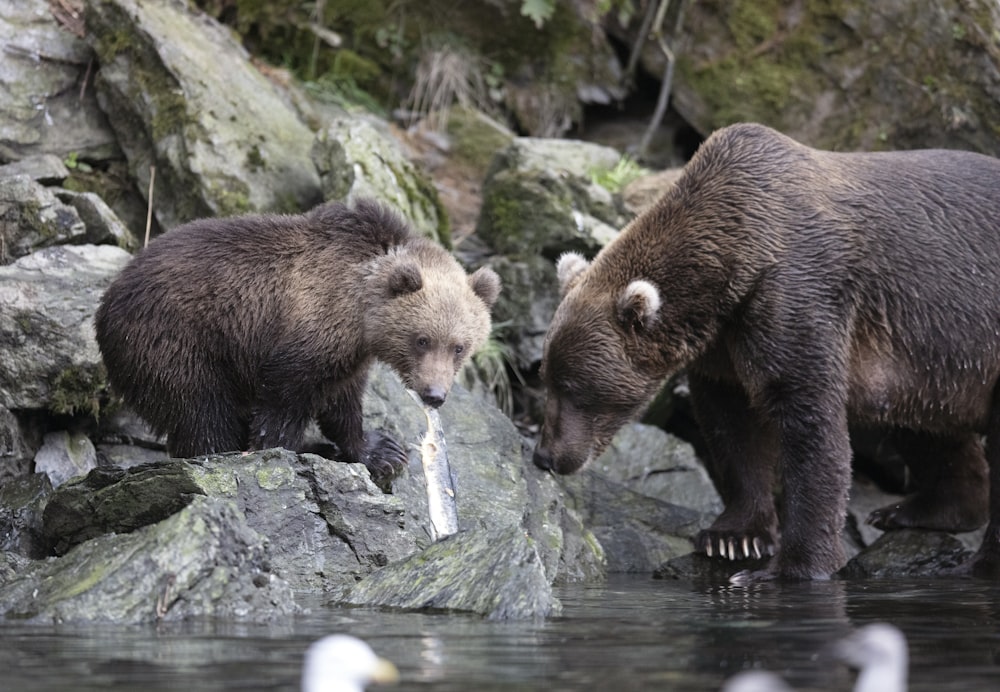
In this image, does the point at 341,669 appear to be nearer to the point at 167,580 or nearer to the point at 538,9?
the point at 167,580

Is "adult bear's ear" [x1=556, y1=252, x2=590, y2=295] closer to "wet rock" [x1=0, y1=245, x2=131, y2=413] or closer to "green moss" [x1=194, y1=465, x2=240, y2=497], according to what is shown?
"green moss" [x1=194, y1=465, x2=240, y2=497]

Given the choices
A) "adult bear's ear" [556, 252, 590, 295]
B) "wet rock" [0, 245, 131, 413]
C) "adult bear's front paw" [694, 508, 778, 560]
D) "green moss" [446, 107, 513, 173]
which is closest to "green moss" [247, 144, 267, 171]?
"wet rock" [0, 245, 131, 413]

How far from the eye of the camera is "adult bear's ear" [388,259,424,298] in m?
9.11

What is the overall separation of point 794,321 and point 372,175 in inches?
191

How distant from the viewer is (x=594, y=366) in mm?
9281

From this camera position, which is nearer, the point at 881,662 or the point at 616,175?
the point at 881,662

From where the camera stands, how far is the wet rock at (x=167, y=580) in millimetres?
6582

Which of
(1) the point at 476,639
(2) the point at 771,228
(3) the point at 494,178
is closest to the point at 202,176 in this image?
(3) the point at 494,178

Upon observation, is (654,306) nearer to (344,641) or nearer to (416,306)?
(416,306)

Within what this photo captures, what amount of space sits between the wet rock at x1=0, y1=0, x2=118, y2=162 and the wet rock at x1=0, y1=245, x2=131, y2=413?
10.3ft

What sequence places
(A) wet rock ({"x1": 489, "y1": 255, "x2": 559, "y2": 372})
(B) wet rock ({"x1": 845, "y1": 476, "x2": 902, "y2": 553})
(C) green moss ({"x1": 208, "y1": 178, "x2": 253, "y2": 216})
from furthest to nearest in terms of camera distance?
(A) wet rock ({"x1": 489, "y1": 255, "x2": 559, "y2": 372}) → (C) green moss ({"x1": 208, "y1": 178, "x2": 253, "y2": 216}) → (B) wet rock ({"x1": 845, "y1": 476, "x2": 902, "y2": 553})

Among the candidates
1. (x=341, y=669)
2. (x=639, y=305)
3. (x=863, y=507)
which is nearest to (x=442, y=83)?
(x=863, y=507)

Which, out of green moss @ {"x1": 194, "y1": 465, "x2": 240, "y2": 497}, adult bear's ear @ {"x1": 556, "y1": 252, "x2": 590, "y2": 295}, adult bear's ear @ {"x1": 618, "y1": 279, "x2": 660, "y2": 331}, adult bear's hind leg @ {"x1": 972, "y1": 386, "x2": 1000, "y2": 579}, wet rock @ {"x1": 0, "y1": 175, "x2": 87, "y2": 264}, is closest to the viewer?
green moss @ {"x1": 194, "y1": 465, "x2": 240, "y2": 497}

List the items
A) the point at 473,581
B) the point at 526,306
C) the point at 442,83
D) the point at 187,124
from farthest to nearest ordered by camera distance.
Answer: the point at 442,83
the point at 526,306
the point at 187,124
the point at 473,581
